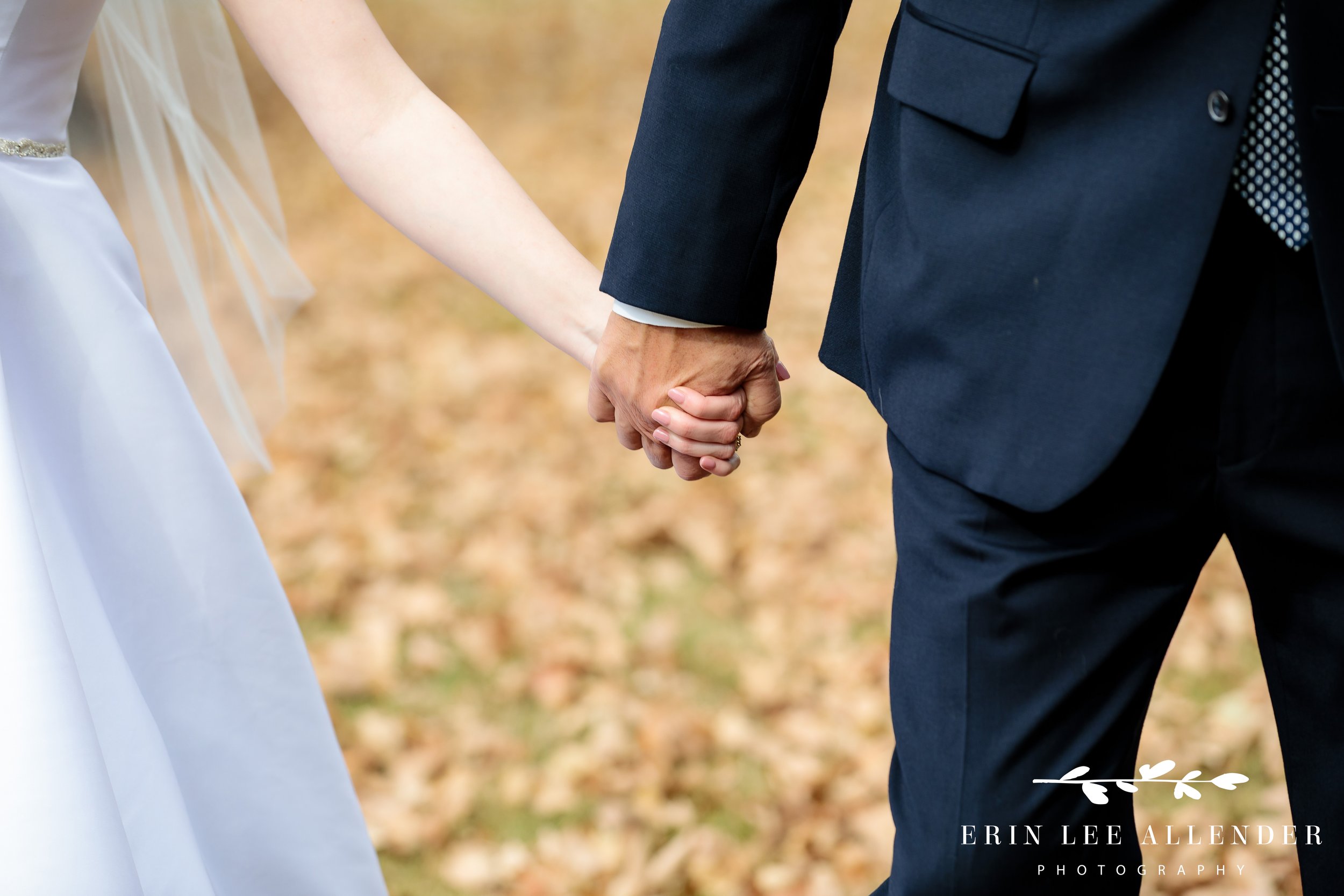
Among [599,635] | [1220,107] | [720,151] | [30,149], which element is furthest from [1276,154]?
[599,635]

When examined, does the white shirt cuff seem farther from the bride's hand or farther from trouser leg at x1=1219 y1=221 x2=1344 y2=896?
trouser leg at x1=1219 y1=221 x2=1344 y2=896

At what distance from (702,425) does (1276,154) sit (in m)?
0.91

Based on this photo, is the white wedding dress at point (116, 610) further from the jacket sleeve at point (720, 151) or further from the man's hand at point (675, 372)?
the jacket sleeve at point (720, 151)

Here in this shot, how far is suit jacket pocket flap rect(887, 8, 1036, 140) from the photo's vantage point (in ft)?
4.55

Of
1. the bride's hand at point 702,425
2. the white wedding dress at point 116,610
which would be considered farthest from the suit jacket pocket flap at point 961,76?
the white wedding dress at point 116,610

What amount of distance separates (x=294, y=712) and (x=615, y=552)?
7.49 ft

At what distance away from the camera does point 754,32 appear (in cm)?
161

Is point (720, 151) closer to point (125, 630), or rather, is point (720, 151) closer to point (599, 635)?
point (125, 630)

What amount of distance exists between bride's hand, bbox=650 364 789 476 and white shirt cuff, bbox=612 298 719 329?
0.40 ft

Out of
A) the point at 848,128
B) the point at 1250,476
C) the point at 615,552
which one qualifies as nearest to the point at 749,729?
the point at 615,552

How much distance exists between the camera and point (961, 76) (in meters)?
1.43

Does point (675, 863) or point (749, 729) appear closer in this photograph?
point (675, 863)

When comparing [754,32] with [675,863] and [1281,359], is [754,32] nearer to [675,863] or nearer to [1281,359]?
[1281,359]

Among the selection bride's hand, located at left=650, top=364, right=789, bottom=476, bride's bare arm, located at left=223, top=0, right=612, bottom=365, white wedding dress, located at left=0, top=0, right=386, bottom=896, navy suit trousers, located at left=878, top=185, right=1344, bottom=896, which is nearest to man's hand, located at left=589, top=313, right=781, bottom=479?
bride's hand, located at left=650, top=364, right=789, bottom=476
